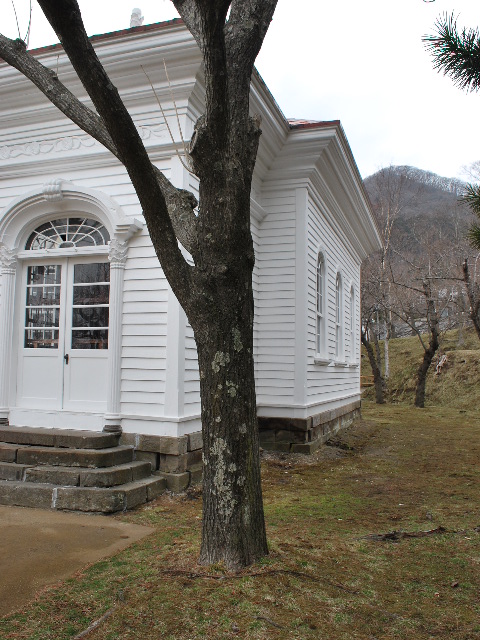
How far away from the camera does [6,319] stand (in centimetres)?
727

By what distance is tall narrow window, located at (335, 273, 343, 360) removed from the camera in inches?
490

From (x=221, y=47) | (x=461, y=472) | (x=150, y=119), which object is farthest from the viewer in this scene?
(x=461, y=472)

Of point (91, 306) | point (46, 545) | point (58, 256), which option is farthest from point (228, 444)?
point (58, 256)

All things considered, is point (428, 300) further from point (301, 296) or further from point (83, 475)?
point (83, 475)

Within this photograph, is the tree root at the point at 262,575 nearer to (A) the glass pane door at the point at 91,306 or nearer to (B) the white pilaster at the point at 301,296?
(A) the glass pane door at the point at 91,306

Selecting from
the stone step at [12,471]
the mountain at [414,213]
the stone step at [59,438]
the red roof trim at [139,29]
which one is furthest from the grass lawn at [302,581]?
the mountain at [414,213]

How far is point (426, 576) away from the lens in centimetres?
373

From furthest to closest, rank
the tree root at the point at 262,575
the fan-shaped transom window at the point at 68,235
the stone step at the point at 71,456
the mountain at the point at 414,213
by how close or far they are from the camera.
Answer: the mountain at the point at 414,213 < the fan-shaped transom window at the point at 68,235 < the stone step at the point at 71,456 < the tree root at the point at 262,575

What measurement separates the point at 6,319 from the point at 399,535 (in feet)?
18.0

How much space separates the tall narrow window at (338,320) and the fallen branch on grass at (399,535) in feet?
24.9

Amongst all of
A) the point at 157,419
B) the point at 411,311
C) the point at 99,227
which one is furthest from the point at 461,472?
the point at 411,311

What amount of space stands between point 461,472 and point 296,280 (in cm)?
384

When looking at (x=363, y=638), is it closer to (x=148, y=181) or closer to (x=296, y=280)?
(x=148, y=181)

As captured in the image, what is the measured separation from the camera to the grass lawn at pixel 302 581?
2.96 m
